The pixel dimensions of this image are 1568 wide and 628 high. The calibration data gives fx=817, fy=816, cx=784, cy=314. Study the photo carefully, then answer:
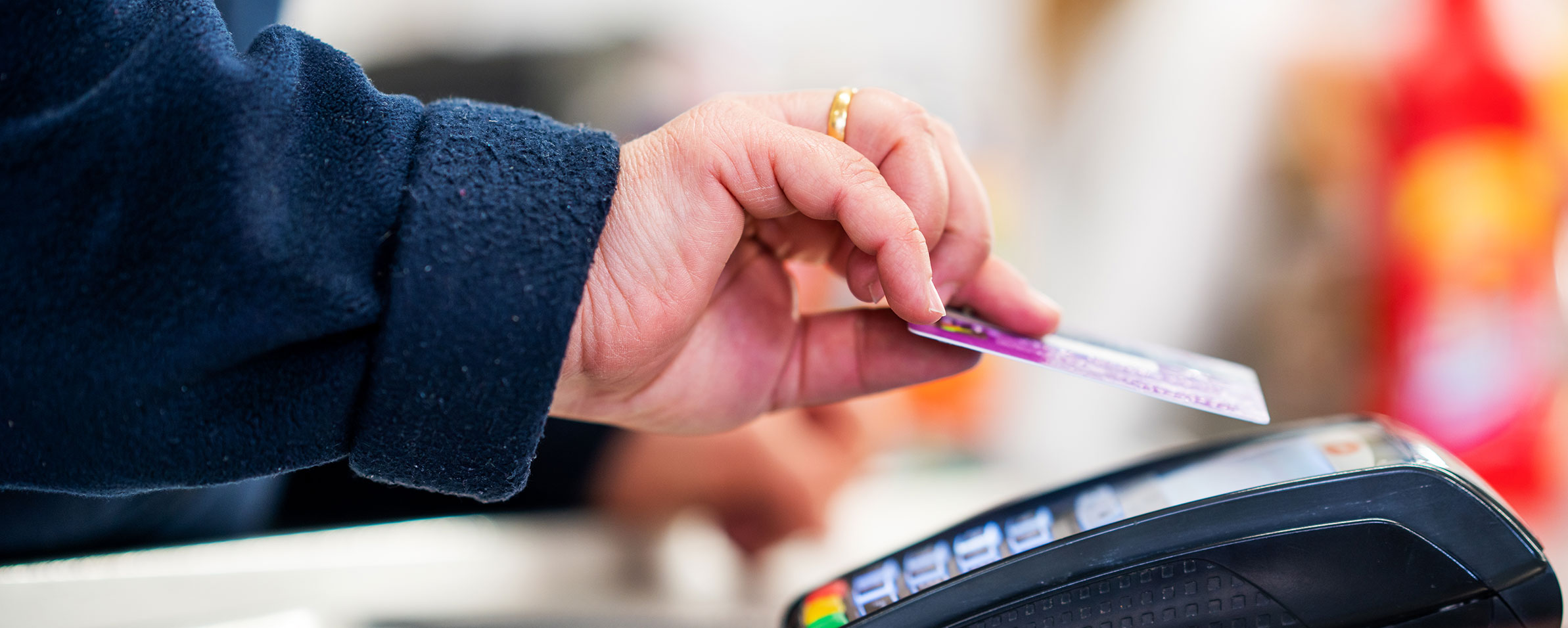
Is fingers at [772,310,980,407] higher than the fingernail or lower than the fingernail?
lower

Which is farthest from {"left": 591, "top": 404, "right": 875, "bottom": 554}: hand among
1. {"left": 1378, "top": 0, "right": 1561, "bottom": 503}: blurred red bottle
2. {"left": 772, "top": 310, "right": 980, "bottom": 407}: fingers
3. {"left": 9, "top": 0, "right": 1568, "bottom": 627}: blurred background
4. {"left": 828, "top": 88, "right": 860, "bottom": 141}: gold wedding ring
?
{"left": 1378, "top": 0, "right": 1561, "bottom": 503}: blurred red bottle

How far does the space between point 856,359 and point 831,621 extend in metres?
0.17

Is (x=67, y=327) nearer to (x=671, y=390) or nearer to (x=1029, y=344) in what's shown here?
(x=671, y=390)

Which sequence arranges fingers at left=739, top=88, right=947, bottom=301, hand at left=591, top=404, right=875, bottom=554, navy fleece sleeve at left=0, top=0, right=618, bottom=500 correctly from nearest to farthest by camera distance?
navy fleece sleeve at left=0, top=0, right=618, bottom=500 < fingers at left=739, top=88, right=947, bottom=301 < hand at left=591, top=404, right=875, bottom=554

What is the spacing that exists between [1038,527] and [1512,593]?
19 cm

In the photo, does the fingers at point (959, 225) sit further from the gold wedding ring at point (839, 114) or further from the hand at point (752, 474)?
the hand at point (752, 474)

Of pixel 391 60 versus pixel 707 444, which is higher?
pixel 391 60

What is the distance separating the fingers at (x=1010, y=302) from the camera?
0.48 meters

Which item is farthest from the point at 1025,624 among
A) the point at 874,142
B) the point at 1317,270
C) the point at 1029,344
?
the point at 1317,270

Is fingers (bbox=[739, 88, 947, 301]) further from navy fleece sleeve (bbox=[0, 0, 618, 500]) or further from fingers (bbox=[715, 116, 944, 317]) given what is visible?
navy fleece sleeve (bbox=[0, 0, 618, 500])

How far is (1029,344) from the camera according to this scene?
0.44 metres

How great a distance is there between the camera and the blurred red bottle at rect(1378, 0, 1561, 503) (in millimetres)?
1021

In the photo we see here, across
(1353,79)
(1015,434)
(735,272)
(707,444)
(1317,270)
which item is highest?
(1353,79)

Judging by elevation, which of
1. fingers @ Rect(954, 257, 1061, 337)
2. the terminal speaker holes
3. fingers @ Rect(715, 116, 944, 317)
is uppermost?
fingers @ Rect(715, 116, 944, 317)
